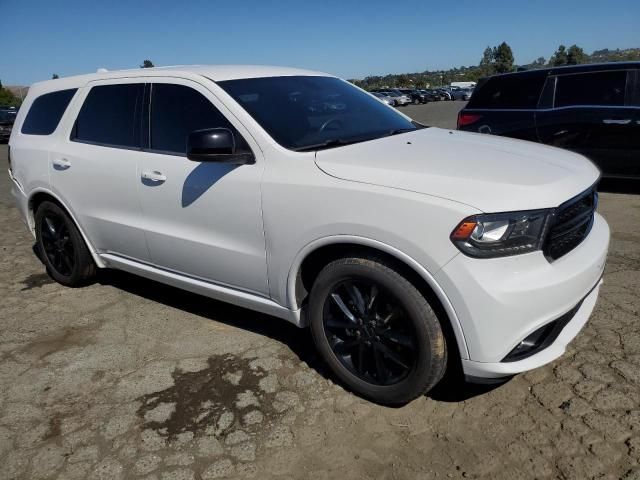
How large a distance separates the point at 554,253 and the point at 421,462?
1.13m

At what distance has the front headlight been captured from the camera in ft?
7.51

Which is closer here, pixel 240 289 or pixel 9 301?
pixel 240 289

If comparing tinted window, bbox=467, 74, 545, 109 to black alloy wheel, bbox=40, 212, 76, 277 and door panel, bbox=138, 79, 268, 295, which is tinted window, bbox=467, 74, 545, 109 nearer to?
door panel, bbox=138, 79, 268, 295

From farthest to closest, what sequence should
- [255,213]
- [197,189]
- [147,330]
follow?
[147,330]
[197,189]
[255,213]

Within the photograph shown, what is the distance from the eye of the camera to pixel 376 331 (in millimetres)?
2693

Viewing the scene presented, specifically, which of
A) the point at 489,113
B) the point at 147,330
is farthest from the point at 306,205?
the point at 489,113

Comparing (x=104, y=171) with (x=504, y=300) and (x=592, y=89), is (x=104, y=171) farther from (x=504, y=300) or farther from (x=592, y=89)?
(x=592, y=89)

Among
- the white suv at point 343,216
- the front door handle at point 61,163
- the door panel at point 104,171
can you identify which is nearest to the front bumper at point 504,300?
the white suv at point 343,216

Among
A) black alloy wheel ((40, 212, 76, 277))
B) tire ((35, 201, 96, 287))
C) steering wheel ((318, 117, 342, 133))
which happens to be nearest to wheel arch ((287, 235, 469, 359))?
steering wheel ((318, 117, 342, 133))

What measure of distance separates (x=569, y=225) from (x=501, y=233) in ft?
1.56

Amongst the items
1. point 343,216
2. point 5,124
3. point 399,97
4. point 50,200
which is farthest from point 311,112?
point 399,97

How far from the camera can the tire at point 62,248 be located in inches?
172

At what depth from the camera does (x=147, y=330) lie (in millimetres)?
3863

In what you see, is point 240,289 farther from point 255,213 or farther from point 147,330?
point 147,330
